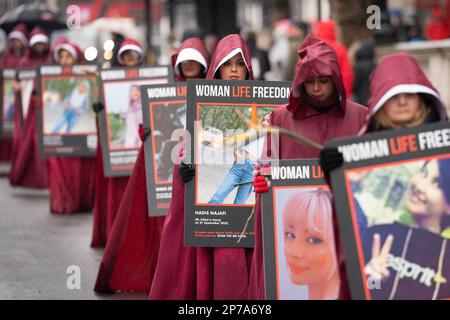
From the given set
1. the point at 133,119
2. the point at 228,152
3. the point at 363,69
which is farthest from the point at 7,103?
the point at 228,152

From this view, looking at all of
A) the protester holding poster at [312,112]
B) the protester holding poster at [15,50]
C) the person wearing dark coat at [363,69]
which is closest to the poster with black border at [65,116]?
the person wearing dark coat at [363,69]

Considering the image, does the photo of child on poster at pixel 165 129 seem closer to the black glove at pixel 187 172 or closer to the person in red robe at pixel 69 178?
the black glove at pixel 187 172

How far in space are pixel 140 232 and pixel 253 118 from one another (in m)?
2.39

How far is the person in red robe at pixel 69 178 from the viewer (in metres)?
14.0

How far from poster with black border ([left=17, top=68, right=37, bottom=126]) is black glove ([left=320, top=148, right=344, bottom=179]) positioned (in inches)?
475

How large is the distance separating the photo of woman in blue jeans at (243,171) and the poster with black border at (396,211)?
203 centimetres

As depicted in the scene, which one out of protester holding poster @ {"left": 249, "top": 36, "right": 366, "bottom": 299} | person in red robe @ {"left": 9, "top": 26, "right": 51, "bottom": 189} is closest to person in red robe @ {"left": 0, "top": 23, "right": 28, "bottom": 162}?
→ person in red robe @ {"left": 9, "top": 26, "right": 51, "bottom": 189}

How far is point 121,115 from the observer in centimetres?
1059

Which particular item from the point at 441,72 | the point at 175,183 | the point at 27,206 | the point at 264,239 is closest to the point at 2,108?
the point at 27,206

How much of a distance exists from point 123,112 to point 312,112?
458cm

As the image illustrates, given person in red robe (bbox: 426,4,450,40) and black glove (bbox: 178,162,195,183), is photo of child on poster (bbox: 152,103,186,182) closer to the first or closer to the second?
black glove (bbox: 178,162,195,183)

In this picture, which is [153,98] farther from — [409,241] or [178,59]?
[409,241]

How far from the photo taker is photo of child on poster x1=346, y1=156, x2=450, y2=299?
16.1ft

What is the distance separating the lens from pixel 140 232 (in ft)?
29.7
